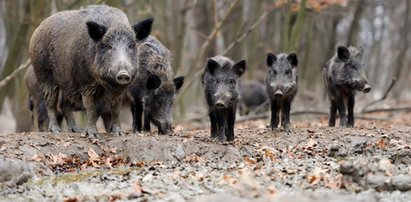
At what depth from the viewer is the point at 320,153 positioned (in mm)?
10961

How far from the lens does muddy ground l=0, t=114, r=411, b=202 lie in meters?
8.15

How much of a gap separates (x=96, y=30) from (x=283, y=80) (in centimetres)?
339

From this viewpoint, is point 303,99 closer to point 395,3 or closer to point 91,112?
point 395,3

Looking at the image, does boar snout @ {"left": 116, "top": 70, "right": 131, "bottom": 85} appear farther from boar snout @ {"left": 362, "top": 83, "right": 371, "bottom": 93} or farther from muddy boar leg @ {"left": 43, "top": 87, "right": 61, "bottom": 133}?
boar snout @ {"left": 362, "top": 83, "right": 371, "bottom": 93}

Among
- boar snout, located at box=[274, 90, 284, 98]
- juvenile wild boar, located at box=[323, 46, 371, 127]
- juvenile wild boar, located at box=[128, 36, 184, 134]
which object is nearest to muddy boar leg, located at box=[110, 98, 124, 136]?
juvenile wild boar, located at box=[128, 36, 184, 134]

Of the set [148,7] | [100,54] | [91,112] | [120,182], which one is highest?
[148,7]

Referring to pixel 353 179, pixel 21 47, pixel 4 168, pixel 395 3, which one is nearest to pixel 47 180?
pixel 4 168

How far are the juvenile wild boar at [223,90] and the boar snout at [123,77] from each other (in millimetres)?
1628

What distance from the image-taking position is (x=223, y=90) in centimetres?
1124

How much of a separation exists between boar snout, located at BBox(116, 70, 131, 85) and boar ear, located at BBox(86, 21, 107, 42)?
37.2 inches

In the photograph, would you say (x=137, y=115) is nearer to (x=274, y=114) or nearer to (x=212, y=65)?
(x=212, y=65)

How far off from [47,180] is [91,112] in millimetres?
2343

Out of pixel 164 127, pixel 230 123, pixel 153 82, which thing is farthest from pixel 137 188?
pixel 153 82

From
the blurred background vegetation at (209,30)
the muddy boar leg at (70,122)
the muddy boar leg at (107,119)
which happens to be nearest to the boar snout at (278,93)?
the muddy boar leg at (107,119)
